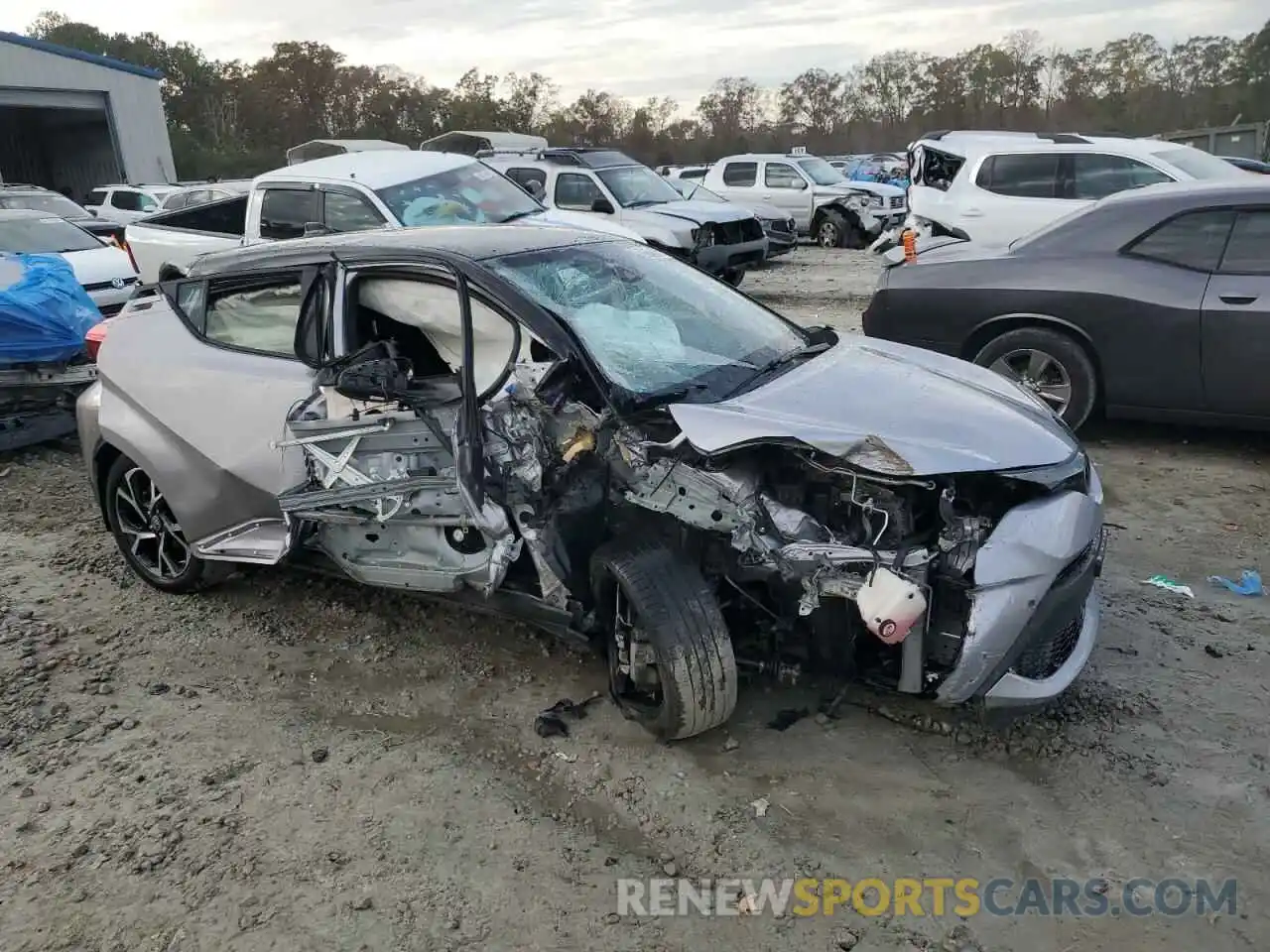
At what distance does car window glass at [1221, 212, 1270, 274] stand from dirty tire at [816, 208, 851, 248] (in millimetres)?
12081

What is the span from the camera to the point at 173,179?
29.8m

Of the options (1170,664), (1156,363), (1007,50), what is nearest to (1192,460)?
(1156,363)

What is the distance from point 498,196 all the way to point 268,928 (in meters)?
7.71

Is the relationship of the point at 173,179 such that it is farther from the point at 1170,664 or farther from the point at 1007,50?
the point at 1007,50

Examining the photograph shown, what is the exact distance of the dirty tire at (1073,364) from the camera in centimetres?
559

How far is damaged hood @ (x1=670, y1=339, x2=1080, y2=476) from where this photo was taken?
289cm

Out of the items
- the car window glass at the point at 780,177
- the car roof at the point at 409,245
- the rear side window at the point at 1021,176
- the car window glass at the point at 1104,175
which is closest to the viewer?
the car roof at the point at 409,245

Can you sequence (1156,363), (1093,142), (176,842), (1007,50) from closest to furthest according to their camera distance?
(176,842) → (1156,363) → (1093,142) → (1007,50)

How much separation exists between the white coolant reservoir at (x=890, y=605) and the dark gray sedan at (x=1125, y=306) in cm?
344

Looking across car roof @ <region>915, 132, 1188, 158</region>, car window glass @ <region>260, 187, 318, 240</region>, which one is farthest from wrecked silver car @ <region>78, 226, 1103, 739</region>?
car roof @ <region>915, 132, 1188, 158</region>

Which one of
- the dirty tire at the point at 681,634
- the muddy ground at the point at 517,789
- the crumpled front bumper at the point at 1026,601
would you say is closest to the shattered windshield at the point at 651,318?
the dirty tire at the point at 681,634

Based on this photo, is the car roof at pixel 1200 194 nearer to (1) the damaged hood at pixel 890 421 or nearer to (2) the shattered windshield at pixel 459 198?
(1) the damaged hood at pixel 890 421

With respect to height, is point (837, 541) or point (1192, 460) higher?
point (837, 541)

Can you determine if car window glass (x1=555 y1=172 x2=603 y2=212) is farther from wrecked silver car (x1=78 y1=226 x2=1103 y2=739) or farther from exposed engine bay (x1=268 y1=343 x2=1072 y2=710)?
exposed engine bay (x1=268 y1=343 x2=1072 y2=710)
